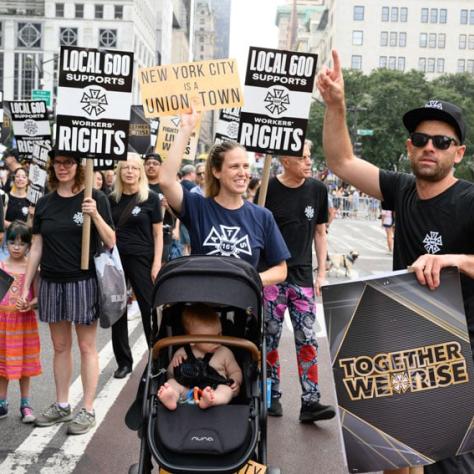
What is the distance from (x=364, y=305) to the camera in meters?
3.22

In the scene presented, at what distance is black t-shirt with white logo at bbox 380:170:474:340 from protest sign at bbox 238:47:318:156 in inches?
104

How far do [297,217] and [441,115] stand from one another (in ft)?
8.58

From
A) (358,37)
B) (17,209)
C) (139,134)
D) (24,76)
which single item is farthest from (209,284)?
(358,37)

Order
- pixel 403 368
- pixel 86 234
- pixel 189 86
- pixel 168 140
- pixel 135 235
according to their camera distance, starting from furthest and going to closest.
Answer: pixel 168 140
pixel 135 235
pixel 189 86
pixel 86 234
pixel 403 368

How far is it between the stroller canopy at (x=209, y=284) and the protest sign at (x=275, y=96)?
248 cm

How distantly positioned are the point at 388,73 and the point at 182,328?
67.6 m

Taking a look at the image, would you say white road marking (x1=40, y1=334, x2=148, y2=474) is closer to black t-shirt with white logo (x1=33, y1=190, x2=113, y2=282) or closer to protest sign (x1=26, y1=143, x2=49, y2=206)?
black t-shirt with white logo (x1=33, y1=190, x2=113, y2=282)

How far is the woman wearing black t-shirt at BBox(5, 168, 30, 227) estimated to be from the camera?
10453 millimetres

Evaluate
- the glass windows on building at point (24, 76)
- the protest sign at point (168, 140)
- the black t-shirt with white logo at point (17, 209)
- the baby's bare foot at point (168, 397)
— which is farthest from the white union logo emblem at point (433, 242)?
the glass windows on building at point (24, 76)

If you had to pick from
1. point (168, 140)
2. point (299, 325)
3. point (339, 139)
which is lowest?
point (299, 325)

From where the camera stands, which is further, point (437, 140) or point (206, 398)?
point (206, 398)

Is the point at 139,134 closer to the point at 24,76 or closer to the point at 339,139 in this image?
the point at 339,139

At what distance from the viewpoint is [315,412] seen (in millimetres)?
5758

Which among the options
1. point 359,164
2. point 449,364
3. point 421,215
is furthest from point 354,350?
point 359,164
